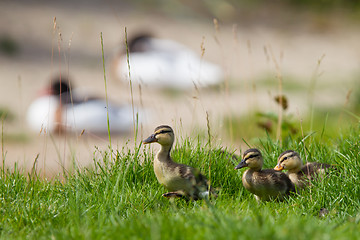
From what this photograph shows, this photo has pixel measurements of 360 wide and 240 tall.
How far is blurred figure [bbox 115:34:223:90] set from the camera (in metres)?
12.5

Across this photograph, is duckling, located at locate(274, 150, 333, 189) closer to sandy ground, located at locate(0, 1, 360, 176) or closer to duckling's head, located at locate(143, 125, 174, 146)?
duckling's head, located at locate(143, 125, 174, 146)

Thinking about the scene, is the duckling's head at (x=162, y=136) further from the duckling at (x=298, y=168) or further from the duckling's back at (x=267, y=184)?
the duckling at (x=298, y=168)

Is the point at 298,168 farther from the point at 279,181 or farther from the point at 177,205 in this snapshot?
the point at 177,205

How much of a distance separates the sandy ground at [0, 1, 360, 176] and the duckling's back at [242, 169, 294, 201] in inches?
167

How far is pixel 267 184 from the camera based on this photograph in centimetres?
413

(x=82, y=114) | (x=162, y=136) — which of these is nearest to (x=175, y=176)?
(x=162, y=136)

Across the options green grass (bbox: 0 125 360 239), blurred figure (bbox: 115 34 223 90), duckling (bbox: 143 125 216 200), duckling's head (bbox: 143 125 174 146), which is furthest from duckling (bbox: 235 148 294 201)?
blurred figure (bbox: 115 34 223 90)

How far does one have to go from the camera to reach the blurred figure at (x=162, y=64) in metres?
12.5

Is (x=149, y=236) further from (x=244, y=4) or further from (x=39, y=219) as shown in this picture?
(x=244, y=4)

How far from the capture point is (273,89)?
12.1 meters

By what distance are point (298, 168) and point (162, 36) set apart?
12101 millimetres

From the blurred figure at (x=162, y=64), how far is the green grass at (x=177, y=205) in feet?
25.3

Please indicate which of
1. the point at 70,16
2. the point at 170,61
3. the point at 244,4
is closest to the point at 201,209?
the point at 170,61

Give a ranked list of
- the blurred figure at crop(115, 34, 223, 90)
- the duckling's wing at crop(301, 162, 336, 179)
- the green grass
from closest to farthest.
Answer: the green grass, the duckling's wing at crop(301, 162, 336, 179), the blurred figure at crop(115, 34, 223, 90)
